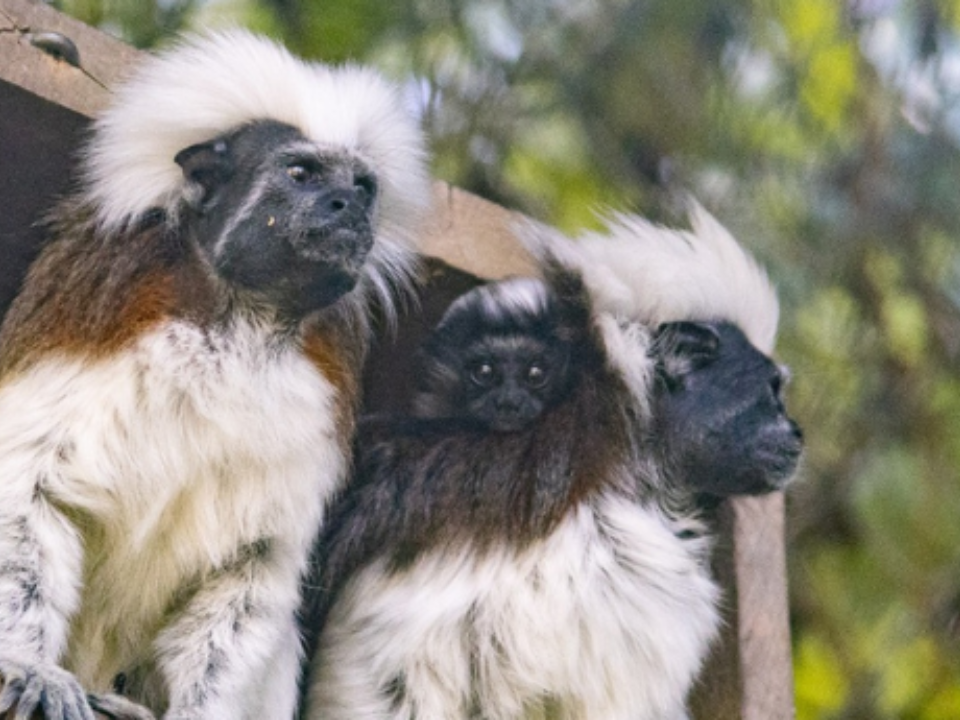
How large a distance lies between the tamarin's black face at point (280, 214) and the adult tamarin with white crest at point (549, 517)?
62 cm

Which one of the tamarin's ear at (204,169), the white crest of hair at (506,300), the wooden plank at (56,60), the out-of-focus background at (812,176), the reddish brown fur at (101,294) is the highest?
the wooden plank at (56,60)

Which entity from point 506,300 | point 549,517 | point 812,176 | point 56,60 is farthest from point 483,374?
point 812,176

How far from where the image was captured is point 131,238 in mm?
4062

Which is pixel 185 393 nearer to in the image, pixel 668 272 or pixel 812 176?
pixel 668 272

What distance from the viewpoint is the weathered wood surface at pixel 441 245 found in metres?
4.17

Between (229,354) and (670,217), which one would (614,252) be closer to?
(670,217)

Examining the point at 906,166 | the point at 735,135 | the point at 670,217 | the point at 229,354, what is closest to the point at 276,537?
the point at 229,354

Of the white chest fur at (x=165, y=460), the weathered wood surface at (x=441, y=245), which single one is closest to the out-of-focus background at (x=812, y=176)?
the weathered wood surface at (x=441, y=245)

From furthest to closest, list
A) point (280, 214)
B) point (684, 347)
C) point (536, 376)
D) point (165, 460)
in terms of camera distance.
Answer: point (684, 347), point (536, 376), point (280, 214), point (165, 460)

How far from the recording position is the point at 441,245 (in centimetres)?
486

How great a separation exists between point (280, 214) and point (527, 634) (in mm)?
1194

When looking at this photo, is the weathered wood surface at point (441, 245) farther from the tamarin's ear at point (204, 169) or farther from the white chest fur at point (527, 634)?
the white chest fur at point (527, 634)

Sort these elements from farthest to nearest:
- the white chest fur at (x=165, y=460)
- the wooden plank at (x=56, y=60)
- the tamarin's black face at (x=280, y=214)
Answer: the wooden plank at (x=56, y=60) → the tamarin's black face at (x=280, y=214) → the white chest fur at (x=165, y=460)

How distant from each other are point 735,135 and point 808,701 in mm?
2274
